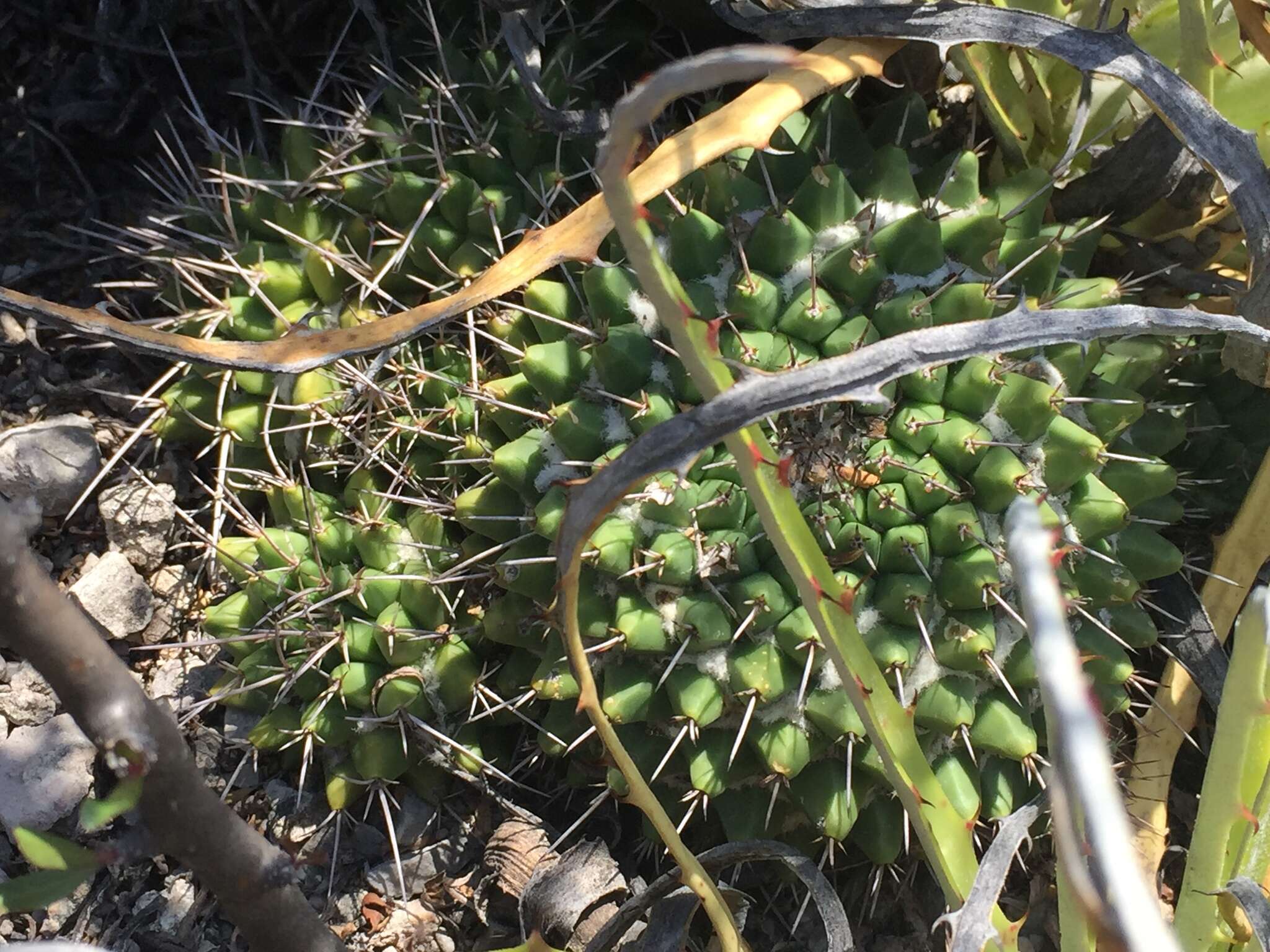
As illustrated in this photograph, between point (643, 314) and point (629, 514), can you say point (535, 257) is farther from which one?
point (629, 514)

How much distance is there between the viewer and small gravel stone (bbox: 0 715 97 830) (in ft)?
5.29

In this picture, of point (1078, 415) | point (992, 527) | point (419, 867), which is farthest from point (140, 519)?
point (1078, 415)

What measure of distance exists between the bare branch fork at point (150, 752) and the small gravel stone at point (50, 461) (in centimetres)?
99

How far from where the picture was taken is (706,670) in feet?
4.46

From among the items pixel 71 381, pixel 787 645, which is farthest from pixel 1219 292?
pixel 71 381

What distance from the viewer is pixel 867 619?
53.4 inches

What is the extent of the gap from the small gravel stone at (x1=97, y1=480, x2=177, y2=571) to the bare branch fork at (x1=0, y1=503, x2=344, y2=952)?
86 cm

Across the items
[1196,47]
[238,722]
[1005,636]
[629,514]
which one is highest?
[1196,47]

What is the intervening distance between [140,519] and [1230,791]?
160cm

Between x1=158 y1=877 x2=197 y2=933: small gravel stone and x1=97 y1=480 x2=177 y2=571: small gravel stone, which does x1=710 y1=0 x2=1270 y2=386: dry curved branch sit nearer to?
x1=97 y1=480 x2=177 y2=571: small gravel stone

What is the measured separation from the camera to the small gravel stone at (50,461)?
70.5 inches

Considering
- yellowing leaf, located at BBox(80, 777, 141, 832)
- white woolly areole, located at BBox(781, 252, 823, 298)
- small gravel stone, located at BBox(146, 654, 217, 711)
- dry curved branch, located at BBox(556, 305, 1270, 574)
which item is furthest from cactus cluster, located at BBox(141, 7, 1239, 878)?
yellowing leaf, located at BBox(80, 777, 141, 832)

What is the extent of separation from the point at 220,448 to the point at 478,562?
1.74 ft

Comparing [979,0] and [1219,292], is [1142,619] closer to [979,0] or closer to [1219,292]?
[1219,292]
